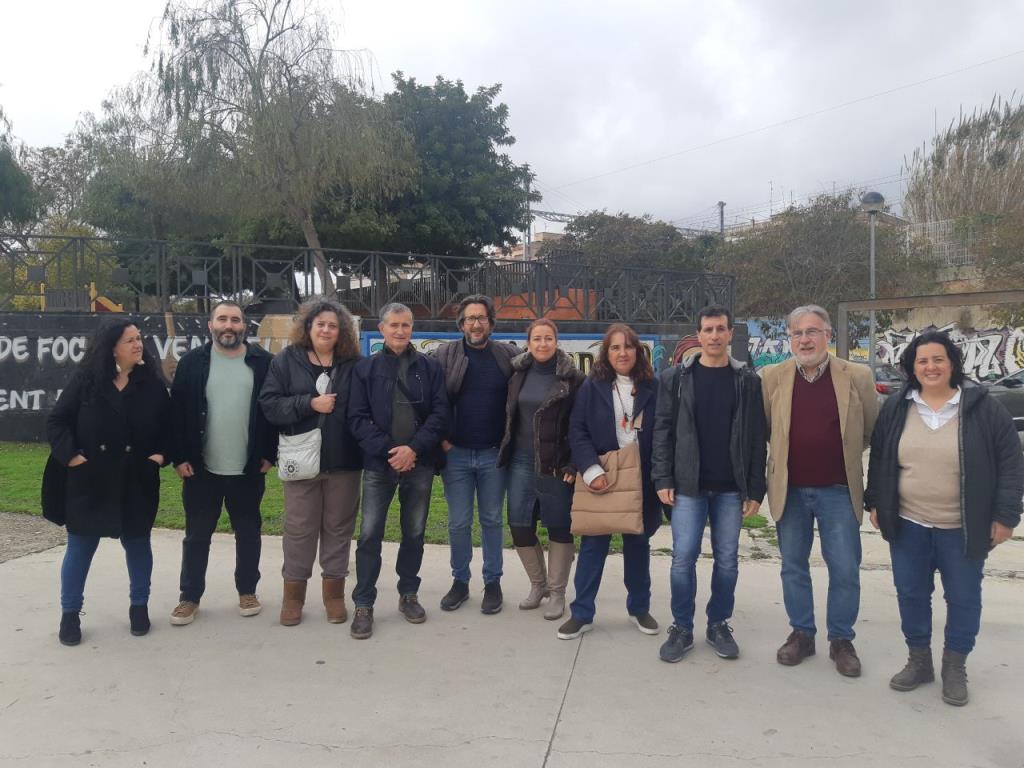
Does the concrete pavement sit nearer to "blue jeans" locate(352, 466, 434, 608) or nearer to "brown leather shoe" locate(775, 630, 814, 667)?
"brown leather shoe" locate(775, 630, 814, 667)

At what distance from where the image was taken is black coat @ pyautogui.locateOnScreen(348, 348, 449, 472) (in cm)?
415

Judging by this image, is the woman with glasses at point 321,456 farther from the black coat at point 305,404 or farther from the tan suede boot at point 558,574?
the tan suede boot at point 558,574

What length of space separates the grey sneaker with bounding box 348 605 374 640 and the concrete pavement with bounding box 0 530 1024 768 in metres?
0.07

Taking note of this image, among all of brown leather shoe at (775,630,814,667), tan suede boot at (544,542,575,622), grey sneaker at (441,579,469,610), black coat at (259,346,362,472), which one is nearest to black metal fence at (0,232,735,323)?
black coat at (259,346,362,472)

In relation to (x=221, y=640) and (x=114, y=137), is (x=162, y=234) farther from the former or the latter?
(x=221, y=640)

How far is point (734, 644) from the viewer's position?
3799 millimetres

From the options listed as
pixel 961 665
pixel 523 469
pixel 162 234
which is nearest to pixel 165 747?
pixel 523 469

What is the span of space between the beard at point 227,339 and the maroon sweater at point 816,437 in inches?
119

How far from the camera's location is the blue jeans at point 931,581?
3.32 meters

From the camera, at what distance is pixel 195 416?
4.21 m

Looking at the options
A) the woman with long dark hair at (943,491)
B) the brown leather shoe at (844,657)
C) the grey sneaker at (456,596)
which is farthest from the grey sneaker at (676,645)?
the grey sneaker at (456,596)

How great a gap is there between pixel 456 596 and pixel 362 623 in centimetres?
65

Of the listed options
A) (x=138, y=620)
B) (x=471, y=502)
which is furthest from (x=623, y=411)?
(x=138, y=620)

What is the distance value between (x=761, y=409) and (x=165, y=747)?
9.85ft
